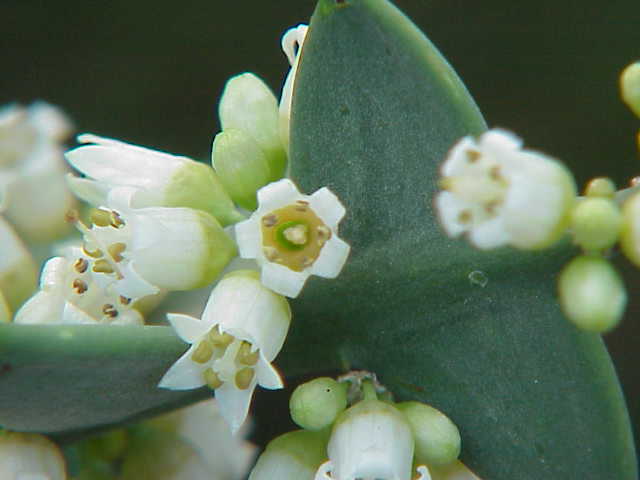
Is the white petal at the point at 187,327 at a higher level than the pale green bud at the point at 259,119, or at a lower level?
lower

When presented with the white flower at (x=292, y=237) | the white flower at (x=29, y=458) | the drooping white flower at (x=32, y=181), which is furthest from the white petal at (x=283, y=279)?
the drooping white flower at (x=32, y=181)

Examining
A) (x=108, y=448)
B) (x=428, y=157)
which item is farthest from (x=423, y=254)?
(x=108, y=448)

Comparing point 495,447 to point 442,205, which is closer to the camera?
point 442,205

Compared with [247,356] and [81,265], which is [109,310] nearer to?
[81,265]

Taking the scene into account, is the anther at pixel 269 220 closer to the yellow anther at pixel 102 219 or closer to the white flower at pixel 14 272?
the yellow anther at pixel 102 219

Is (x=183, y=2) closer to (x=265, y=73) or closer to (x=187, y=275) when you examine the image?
(x=265, y=73)

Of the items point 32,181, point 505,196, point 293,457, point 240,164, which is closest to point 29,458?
point 293,457
